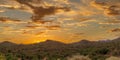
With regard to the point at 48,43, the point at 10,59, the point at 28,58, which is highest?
the point at 10,59

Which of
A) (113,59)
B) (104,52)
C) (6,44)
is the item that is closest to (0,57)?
(113,59)

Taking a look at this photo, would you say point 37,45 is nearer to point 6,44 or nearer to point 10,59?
point 6,44

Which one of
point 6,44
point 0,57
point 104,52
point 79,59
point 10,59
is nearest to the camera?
point 0,57

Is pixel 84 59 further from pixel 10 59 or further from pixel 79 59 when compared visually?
pixel 10 59

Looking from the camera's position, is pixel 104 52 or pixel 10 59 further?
pixel 104 52

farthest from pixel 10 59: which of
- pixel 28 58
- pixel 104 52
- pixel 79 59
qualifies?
pixel 104 52

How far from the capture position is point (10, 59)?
41.5 metres

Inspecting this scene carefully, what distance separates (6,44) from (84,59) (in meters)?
86.0

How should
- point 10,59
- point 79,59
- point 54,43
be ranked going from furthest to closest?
point 54,43 < point 10,59 < point 79,59

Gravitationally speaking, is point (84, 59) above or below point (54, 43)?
above

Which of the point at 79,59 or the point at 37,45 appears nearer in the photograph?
the point at 79,59

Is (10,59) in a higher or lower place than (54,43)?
higher

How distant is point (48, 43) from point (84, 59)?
100 meters

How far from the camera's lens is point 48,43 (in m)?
135
